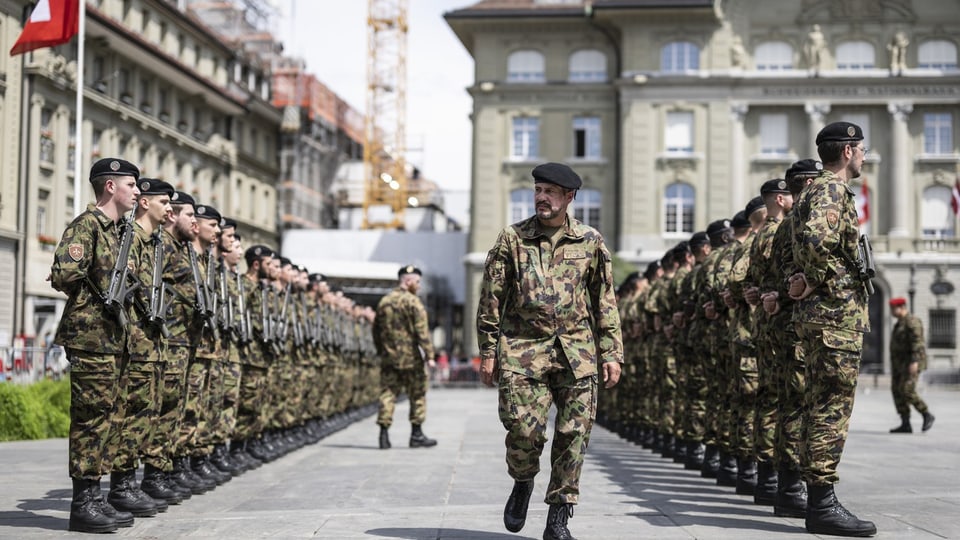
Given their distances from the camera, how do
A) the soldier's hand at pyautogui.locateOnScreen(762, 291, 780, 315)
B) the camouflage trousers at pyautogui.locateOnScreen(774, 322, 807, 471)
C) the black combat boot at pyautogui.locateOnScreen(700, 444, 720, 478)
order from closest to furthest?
the camouflage trousers at pyautogui.locateOnScreen(774, 322, 807, 471)
the soldier's hand at pyautogui.locateOnScreen(762, 291, 780, 315)
the black combat boot at pyautogui.locateOnScreen(700, 444, 720, 478)

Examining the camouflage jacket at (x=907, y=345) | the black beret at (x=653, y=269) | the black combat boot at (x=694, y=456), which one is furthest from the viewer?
the camouflage jacket at (x=907, y=345)

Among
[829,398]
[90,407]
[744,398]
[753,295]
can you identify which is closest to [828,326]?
[829,398]

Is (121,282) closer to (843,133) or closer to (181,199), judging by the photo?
(181,199)

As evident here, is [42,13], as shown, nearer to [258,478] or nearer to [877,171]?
[258,478]

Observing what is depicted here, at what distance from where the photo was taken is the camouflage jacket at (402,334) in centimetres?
1695

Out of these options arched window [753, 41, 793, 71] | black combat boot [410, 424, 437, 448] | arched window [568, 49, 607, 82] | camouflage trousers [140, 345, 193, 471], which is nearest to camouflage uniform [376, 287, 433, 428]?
black combat boot [410, 424, 437, 448]

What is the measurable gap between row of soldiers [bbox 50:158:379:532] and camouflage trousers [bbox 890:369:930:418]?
1034 cm

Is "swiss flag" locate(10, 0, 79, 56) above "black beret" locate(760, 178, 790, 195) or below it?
above

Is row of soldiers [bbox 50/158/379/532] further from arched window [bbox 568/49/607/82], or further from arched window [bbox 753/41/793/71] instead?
arched window [bbox 753/41/793/71]

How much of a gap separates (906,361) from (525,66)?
43158mm

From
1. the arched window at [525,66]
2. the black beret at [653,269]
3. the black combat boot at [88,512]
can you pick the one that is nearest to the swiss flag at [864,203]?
the arched window at [525,66]

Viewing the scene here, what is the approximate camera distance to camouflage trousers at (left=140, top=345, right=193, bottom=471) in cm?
985

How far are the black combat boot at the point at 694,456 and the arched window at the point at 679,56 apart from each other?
4878 cm

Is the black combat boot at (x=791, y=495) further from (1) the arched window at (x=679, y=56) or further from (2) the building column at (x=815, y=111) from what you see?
(1) the arched window at (x=679, y=56)
